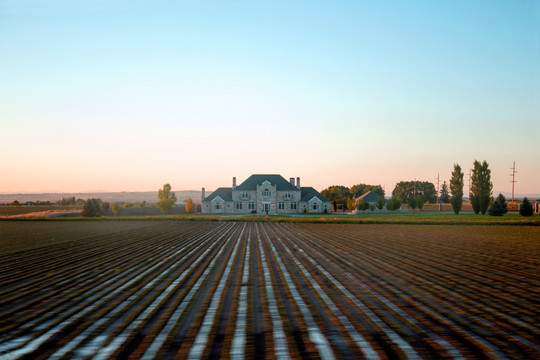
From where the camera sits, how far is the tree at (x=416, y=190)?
429 ft

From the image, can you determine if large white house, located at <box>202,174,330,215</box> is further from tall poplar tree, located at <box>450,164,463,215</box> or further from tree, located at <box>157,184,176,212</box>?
tall poplar tree, located at <box>450,164,463,215</box>

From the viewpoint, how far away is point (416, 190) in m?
133

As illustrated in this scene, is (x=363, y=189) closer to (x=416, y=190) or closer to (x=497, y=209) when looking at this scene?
(x=416, y=190)

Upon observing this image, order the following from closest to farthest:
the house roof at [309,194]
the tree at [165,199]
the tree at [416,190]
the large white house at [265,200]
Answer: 1. the tree at [165,199]
2. the large white house at [265,200]
3. the house roof at [309,194]
4. the tree at [416,190]

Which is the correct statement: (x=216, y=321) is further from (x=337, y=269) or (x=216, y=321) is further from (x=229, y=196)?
(x=229, y=196)

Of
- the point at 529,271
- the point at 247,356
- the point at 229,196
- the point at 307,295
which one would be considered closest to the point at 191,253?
the point at 307,295

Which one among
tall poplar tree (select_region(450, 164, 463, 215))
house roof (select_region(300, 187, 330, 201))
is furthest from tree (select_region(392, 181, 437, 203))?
house roof (select_region(300, 187, 330, 201))

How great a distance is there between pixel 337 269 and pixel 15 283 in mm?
11033

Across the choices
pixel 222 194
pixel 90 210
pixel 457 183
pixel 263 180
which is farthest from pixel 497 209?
pixel 90 210

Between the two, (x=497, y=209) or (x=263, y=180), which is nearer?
(x=497, y=209)

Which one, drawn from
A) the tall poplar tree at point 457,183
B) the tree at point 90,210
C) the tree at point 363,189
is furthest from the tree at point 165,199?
the tree at point 363,189

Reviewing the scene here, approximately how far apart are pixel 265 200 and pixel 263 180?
5.08 metres

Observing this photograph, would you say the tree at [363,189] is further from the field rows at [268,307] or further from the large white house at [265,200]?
the field rows at [268,307]

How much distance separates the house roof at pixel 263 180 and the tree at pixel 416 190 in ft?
220
